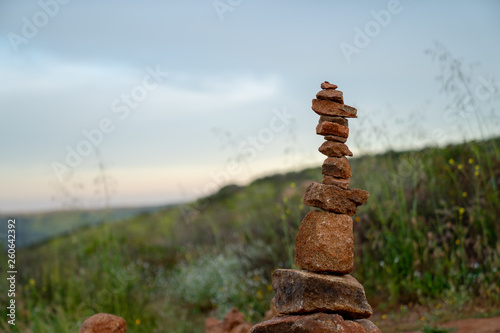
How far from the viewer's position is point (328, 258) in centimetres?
391

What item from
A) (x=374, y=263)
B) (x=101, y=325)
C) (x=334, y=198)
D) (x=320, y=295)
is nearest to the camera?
(x=320, y=295)

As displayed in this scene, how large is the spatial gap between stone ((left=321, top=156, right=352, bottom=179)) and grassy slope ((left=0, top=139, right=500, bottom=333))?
8.11 feet

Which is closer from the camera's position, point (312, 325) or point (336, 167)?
point (312, 325)

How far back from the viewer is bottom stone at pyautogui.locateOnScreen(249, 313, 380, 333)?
3639 millimetres

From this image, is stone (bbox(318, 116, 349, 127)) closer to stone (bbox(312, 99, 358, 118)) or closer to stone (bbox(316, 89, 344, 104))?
stone (bbox(312, 99, 358, 118))

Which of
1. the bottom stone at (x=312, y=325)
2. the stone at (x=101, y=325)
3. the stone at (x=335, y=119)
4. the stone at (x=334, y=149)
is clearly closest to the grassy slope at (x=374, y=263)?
the stone at (x=101, y=325)

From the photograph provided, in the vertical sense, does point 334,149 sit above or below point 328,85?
below

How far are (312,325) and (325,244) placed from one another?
2.23 feet

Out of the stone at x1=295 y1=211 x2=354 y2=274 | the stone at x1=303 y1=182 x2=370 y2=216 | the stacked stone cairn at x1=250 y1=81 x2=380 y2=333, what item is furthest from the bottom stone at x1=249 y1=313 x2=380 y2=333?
the stone at x1=303 y1=182 x2=370 y2=216

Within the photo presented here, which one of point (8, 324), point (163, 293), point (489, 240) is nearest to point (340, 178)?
point (489, 240)

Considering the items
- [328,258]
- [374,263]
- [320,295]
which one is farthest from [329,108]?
[374,263]

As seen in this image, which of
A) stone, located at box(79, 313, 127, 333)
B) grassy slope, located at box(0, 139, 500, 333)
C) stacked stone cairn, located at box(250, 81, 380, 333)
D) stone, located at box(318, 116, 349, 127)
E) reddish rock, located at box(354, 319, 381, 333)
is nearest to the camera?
stacked stone cairn, located at box(250, 81, 380, 333)

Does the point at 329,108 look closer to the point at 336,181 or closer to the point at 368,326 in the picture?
the point at 336,181

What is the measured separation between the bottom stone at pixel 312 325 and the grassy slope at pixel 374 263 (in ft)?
8.95
